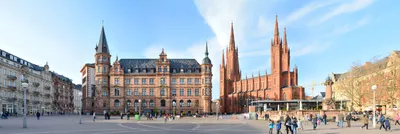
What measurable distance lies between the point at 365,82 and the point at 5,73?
252ft

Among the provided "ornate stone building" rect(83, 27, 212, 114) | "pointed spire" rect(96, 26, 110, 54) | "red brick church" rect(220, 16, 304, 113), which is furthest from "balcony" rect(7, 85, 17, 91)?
"red brick church" rect(220, 16, 304, 113)

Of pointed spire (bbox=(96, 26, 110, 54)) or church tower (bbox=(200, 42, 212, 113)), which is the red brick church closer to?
church tower (bbox=(200, 42, 212, 113))

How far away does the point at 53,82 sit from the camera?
115 m

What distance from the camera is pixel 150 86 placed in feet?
311

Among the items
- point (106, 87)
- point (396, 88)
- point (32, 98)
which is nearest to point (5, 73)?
point (32, 98)

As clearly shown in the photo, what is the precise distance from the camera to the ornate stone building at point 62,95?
385 feet

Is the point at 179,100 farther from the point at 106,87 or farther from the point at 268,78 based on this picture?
the point at 268,78

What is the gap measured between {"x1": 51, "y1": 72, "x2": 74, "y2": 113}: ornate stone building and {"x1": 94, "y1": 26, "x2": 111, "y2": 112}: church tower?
101 feet

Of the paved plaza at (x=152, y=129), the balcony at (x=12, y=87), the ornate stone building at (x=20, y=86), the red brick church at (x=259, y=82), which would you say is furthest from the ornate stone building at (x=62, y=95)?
the paved plaza at (x=152, y=129)

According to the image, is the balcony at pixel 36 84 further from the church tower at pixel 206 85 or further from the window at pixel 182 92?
the church tower at pixel 206 85

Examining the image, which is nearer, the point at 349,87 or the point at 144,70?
the point at 349,87

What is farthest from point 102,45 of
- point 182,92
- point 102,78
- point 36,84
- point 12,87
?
point 182,92

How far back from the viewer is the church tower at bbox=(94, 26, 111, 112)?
305ft

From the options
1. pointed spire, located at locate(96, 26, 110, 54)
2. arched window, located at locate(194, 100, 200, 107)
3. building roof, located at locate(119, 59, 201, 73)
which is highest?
pointed spire, located at locate(96, 26, 110, 54)
